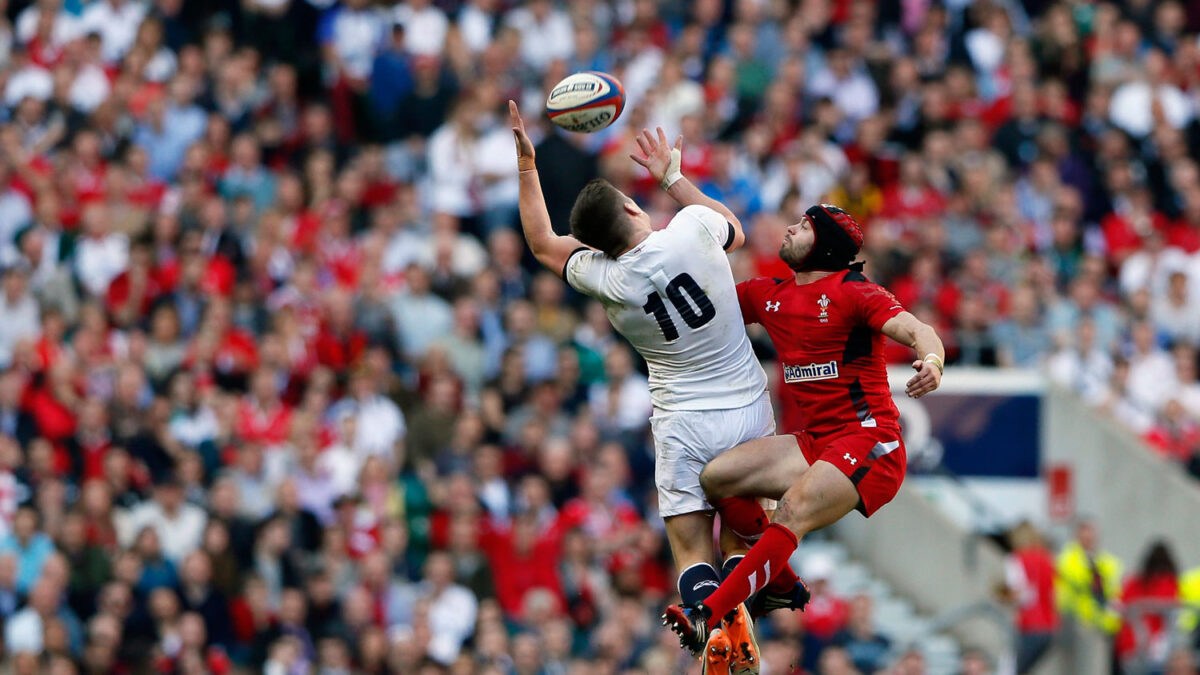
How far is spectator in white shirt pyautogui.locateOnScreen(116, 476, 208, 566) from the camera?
16.3 meters

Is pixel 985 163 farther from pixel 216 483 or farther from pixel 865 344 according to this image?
pixel 865 344

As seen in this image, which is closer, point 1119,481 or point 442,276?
point 442,276

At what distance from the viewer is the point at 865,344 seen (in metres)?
9.60

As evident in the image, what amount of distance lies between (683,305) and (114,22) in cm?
1256

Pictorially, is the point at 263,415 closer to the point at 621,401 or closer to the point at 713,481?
the point at 621,401

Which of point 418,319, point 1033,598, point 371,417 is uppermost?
point 418,319

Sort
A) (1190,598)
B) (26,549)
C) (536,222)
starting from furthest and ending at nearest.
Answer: (1190,598), (26,549), (536,222)

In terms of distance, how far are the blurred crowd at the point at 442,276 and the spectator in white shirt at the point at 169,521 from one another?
36 millimetres

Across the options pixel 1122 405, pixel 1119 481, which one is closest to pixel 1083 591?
pixel 1119 481

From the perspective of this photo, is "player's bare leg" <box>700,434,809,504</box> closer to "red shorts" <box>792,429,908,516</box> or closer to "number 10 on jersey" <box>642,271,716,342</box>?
"red shorts" <box>792,429,908,516</box>

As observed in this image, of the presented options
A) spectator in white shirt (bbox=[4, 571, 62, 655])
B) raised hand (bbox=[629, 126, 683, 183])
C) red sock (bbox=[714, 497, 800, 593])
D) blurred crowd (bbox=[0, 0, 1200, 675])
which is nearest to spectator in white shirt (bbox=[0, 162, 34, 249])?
blurred crowd (bbox=[0, 0, 1200, 675])

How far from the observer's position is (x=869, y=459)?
31.4 feet

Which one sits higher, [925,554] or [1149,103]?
[1149,103]

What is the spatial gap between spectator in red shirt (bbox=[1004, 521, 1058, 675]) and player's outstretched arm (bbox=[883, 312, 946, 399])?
837 centimetres
